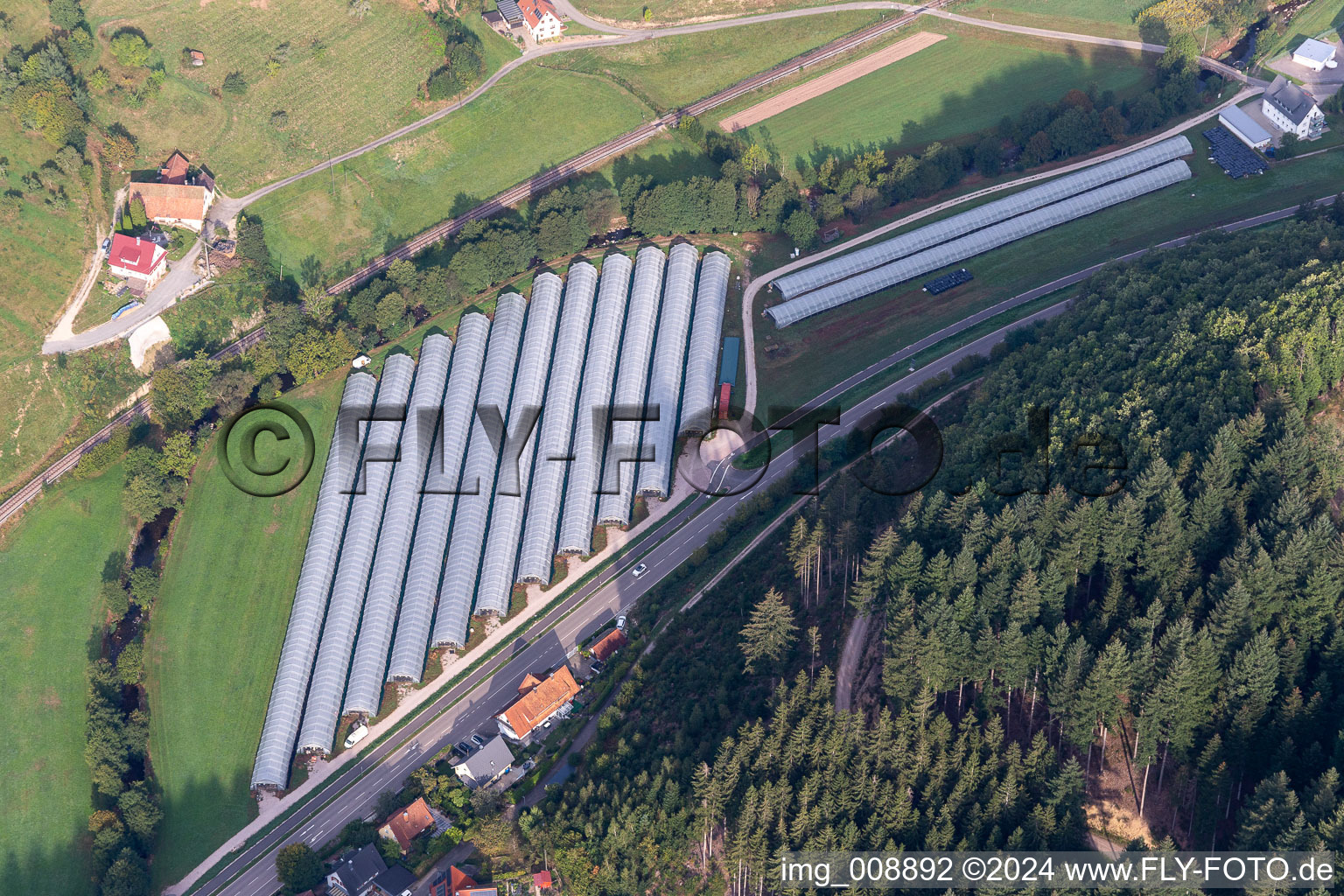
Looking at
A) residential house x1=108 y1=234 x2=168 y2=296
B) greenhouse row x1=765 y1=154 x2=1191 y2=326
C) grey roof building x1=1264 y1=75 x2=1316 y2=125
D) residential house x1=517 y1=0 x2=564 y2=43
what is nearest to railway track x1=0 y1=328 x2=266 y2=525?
residential house x1=108 y1=234 x2=168 y2=296

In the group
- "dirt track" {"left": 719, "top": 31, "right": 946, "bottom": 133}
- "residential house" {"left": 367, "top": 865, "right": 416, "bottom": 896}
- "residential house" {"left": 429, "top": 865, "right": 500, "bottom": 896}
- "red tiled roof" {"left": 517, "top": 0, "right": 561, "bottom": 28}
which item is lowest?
"residential house" {"left": 429, "top": 865, "right": 500, "bottom": 896}

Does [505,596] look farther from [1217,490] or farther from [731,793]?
[1217,490]

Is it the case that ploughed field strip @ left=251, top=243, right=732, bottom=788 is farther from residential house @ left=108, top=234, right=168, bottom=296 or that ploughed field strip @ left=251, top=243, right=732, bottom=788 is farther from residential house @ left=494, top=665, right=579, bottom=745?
residential house @ left=108, top=234, right=168, bottom=296

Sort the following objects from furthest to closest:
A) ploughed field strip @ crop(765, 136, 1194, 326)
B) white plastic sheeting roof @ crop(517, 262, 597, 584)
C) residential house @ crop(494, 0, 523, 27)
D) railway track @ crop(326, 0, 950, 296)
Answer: residential house @ crop(494, 0, 523, 27)
railway track @ crop(326, 0, 950, 296)
ploughed field strip @ crop(765, 136, 1194, 326)
white plastic sheeting roof @ crop(517, 262, 597, 584)

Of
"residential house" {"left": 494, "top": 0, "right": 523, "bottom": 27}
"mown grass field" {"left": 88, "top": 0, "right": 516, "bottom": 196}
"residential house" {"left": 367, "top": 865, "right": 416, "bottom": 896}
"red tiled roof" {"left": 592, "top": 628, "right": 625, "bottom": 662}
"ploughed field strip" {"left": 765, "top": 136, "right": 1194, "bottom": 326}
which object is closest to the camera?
"residential house" {"left": 367, "top": 865, "right": 416, "bottom": 896}

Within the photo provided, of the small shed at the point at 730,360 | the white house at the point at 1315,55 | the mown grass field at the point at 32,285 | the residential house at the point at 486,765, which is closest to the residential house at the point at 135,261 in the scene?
the mown grass field at the point at 32,285

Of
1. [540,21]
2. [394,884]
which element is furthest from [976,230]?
[394,884]

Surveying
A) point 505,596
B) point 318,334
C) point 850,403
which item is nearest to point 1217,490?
point 850,403

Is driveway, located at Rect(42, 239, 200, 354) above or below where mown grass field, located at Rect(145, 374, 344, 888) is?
above
